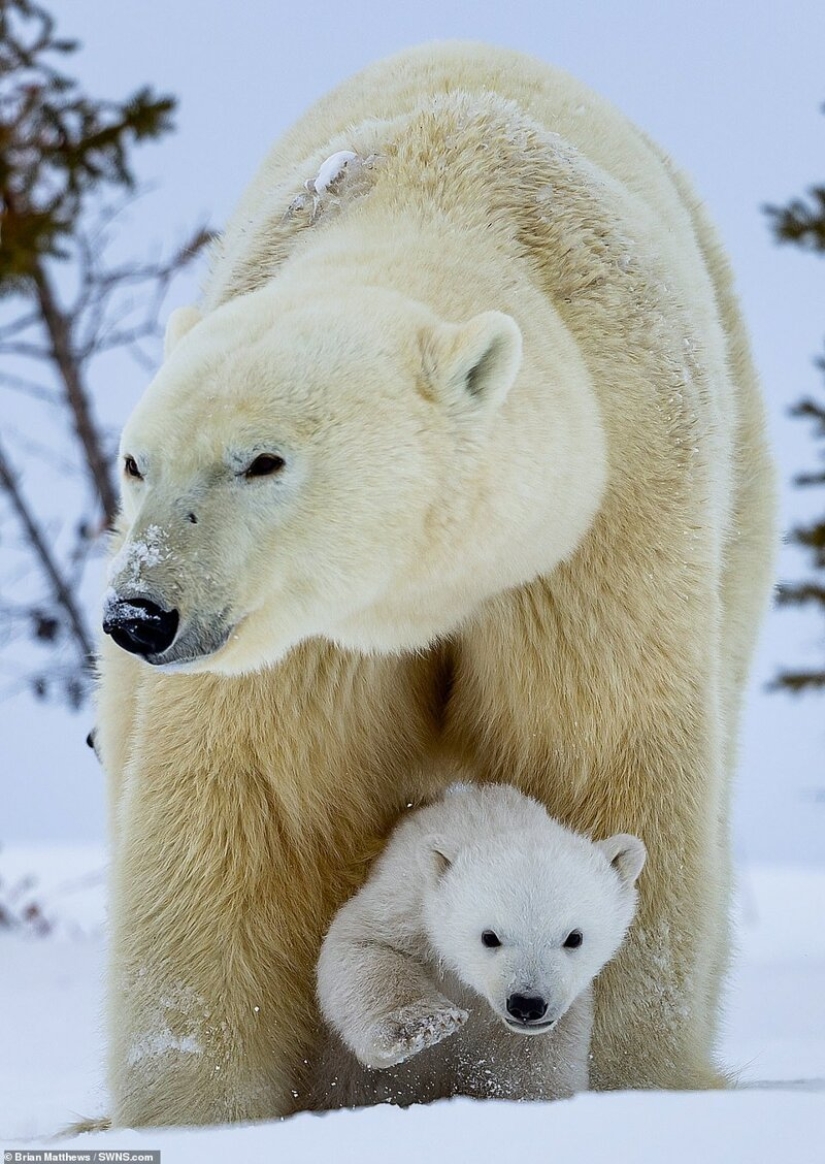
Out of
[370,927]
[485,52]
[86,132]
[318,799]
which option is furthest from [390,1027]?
[86,132]

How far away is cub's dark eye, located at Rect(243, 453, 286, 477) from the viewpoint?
2.70 m

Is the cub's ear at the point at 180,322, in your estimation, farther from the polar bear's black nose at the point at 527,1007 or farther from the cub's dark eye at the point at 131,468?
the polar bear's black nose at the point at 527,1007

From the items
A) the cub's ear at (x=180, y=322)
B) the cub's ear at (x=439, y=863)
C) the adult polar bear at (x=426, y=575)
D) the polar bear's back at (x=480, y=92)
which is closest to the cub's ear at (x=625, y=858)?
the adult polar bear at (x=426, y=575)

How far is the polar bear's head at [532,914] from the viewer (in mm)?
2932

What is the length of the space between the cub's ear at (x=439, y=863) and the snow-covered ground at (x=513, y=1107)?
0.71 m

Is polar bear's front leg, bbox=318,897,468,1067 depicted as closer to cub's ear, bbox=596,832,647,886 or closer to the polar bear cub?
the polar bear cub

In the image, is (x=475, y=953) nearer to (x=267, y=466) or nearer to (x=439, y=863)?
(x=439, y=863)

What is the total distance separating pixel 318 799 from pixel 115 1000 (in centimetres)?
69

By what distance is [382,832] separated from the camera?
372 cm

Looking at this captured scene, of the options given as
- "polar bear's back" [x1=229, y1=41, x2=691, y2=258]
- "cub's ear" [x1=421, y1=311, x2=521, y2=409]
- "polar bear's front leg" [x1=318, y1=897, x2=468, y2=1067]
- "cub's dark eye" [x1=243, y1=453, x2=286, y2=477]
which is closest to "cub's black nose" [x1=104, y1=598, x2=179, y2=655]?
"cub's dark eye" [x1=243, y1=453, x2=286, y2=477]

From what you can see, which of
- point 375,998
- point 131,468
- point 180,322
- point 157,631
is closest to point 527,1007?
point 375,998

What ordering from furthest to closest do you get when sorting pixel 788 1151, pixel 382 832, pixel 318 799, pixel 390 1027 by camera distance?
pixel 382 832 < pixel 318 799 < pixel 390 1027 < pixel 788 1151

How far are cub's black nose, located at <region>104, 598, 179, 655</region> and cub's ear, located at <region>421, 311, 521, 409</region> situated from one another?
681 millimetres

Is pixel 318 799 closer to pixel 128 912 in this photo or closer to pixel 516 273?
pixel 128 912
